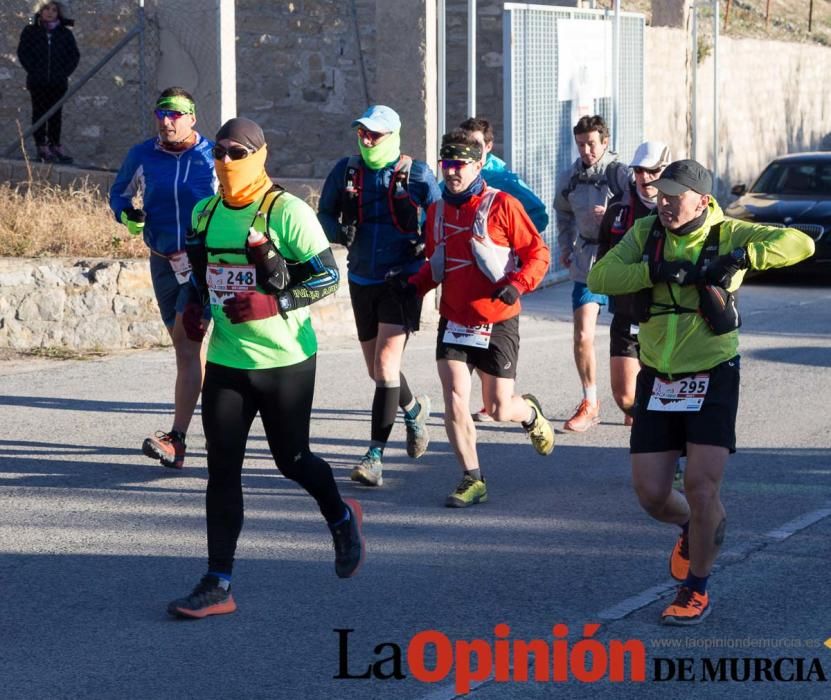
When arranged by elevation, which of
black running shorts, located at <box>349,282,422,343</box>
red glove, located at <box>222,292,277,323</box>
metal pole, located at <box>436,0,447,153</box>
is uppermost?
metal pole, located at <box>436,0,447,153</box>

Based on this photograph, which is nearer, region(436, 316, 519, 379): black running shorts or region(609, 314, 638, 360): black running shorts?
region(436, 316, 519, 379): black running shorts

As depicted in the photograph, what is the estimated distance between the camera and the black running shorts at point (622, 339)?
28.1 feet

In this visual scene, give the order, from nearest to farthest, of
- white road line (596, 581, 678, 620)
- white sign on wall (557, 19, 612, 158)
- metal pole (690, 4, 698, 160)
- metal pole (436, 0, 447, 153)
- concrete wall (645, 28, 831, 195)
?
white road line (596, 581, 678, 620) → metal pole (436, 0, 447, 153) → white sign on wall (557, 19, 612, 158) → concrete wall (645, 28, 831, 195) → metal pole (690, 4, 698, 160)

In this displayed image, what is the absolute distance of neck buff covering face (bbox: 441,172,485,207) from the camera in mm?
7641

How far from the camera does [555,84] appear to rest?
616 inches

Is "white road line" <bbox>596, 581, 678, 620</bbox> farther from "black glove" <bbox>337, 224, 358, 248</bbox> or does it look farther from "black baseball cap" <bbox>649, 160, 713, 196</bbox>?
"black glove" <bbox>337, 224, 358, 248</bbox>

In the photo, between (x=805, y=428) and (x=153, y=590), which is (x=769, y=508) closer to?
(x=805, y=428)

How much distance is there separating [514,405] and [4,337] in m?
5.32

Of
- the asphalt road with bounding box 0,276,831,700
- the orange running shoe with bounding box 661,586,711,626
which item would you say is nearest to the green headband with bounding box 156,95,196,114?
the asphalt road with bounding box 0,276,831,700

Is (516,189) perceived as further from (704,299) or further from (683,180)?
(704,299)

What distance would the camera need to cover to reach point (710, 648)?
5566mm

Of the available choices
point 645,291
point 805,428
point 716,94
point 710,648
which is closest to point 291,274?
point 645,291

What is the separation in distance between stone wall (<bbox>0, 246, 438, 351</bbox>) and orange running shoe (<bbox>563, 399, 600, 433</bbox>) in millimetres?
3997

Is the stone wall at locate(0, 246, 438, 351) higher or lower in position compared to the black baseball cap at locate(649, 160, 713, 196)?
lower
